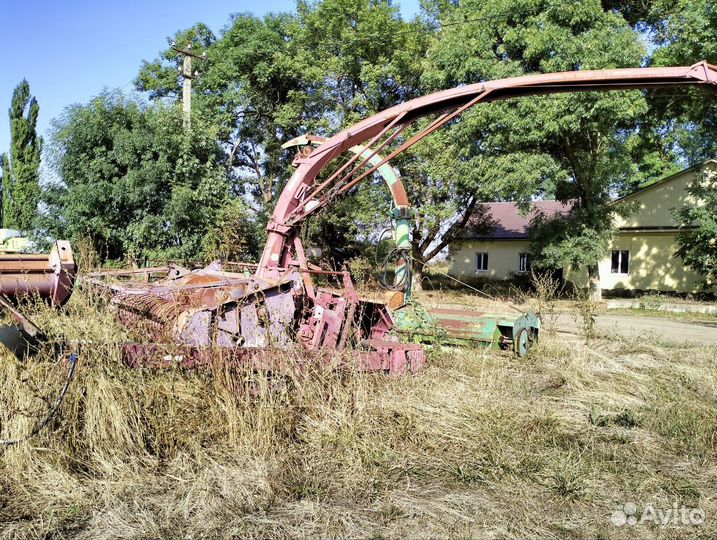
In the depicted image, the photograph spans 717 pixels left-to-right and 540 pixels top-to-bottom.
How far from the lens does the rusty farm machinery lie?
456cm

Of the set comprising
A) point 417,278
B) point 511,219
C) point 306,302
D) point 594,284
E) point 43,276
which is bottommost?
point 594,284

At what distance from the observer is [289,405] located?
411cm

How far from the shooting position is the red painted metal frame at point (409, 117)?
580cm

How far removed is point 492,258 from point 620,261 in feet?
24.3

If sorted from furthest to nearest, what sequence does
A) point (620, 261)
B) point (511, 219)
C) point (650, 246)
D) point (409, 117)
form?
point (511, 219), point (620, 261), point (650, 246), point (409, 117)

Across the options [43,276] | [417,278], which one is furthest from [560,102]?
[43,276]

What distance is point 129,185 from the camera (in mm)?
12977

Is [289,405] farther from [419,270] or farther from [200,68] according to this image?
[200,68]

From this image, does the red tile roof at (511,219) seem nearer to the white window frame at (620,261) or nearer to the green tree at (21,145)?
the white window frame at (620,261)

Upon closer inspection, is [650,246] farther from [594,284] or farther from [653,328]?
[653,328]

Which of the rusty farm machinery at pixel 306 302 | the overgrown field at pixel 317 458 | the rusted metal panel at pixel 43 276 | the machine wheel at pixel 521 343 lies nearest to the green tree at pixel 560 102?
the rusty farm machinery at pixel 306 302

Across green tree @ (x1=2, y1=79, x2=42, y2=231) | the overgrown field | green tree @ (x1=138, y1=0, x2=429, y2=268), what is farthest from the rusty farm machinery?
→ green tree @ (x1=2, y1=79, x2=42, y2=231)

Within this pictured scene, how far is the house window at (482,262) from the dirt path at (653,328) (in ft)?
51.8

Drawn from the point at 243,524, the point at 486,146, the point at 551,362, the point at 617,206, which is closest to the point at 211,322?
the point at 243,524
